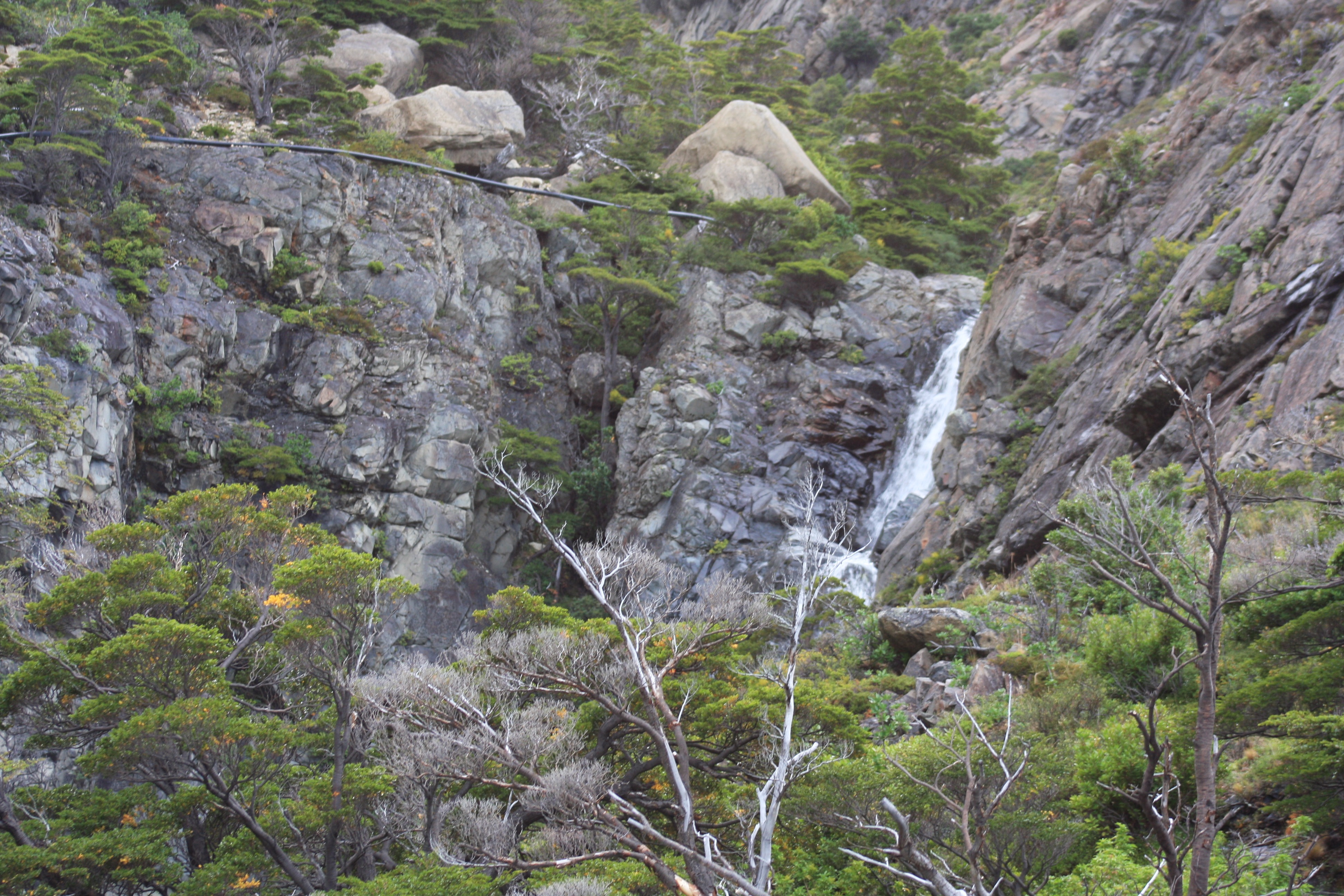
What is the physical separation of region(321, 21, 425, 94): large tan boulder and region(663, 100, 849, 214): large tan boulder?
983 cm

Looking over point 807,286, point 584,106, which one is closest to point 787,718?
point 807,286

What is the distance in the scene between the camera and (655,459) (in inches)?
910

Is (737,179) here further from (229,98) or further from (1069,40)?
(1069,40)

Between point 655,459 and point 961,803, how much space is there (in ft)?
56.1

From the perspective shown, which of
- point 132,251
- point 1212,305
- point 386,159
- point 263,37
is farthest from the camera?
point 263,37

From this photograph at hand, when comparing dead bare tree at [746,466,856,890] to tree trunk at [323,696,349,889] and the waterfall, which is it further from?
the waterfall

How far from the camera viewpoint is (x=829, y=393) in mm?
24203

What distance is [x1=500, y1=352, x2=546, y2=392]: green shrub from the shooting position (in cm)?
2428

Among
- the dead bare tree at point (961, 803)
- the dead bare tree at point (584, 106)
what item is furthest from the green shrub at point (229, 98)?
the dead bare tree at point (961, 803)

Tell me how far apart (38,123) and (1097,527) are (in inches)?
946

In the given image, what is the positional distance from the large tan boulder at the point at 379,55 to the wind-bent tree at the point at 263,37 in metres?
1.63

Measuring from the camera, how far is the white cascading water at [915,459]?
20.3m

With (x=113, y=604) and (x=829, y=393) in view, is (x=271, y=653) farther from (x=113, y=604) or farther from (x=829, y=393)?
(x=829, y=393)

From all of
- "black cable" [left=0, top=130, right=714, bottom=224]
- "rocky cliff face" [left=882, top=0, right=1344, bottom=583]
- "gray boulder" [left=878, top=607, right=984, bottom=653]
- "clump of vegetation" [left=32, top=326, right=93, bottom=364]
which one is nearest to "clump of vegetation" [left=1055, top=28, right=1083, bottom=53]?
"rocky cliff face" [left=882, top=0, right=1344, bottom=583]
